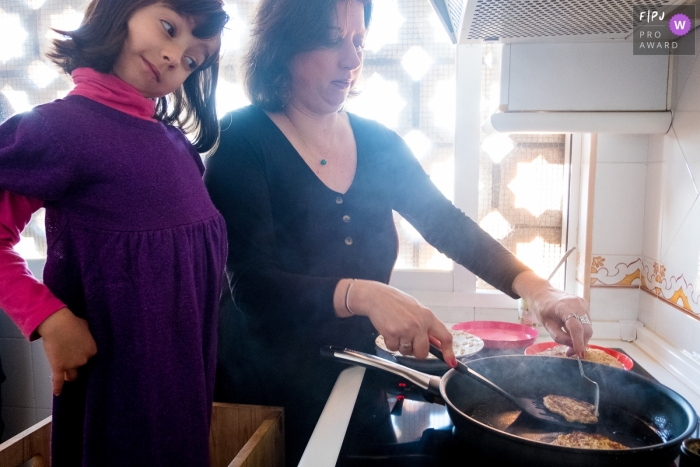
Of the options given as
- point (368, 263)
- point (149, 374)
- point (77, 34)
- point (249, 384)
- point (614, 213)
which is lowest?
point (249, 384)

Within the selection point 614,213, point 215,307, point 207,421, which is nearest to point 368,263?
point 215,307

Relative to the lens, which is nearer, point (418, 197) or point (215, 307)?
point (215, 307)

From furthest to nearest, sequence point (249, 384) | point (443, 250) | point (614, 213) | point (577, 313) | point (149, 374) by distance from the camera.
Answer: point (614, 213)
point (443, 250)
point (249, 384)
point (577, 313)
point (149, 374)

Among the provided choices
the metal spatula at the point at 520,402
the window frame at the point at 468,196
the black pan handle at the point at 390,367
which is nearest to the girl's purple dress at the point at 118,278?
the black pan handle at the point at 390,367

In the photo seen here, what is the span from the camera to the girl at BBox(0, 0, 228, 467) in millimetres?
677

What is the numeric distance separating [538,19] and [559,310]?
1.94 ft

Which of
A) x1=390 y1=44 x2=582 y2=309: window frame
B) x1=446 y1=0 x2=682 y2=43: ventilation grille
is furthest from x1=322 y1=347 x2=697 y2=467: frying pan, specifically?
x1=390 y1=44 x2=582 y2=309: window frame

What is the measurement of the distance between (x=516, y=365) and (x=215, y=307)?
529 millimetres

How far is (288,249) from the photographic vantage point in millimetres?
962

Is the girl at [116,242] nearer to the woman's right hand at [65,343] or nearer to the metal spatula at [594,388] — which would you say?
the woman's right hand at [65,343]

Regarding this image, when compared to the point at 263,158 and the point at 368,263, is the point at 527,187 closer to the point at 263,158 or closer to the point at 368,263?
the point at 368,263

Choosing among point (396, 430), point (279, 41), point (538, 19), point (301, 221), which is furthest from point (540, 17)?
point (396, 430)

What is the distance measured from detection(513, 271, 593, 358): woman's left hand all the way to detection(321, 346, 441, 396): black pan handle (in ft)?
0.82

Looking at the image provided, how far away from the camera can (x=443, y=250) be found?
1121 mm
